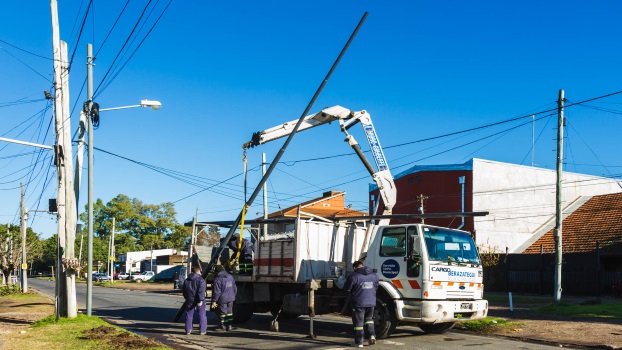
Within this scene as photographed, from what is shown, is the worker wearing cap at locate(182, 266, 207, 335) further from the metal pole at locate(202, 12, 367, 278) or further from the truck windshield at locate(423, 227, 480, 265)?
the truck windshield at locate(423, 227, 480, 265)

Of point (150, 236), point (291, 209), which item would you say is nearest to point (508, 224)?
point (291, 209)

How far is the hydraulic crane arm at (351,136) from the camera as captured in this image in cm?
1670

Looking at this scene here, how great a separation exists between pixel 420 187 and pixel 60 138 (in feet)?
94.7

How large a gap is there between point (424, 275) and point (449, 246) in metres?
1.06

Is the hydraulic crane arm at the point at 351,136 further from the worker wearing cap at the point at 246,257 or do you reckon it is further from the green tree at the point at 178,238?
the green tree at the point at 178,238

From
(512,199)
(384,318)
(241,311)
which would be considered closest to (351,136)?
(241,311)

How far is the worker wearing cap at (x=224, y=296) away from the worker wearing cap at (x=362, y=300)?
3650 millimetres

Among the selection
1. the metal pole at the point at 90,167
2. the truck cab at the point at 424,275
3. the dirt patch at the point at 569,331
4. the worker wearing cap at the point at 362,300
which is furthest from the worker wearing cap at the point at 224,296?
the dirt patch at the point at 569,331

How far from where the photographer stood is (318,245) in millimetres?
14148

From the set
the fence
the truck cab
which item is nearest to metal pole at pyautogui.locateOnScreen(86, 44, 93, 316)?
the truck cab

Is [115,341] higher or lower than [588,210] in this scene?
lower

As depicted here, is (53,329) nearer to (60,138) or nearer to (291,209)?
(60,138)

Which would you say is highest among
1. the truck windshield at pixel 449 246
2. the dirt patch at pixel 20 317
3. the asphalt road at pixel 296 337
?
the truck windshield at pixel 449 246

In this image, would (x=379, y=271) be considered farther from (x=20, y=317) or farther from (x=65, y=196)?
(x=20, y=317)
